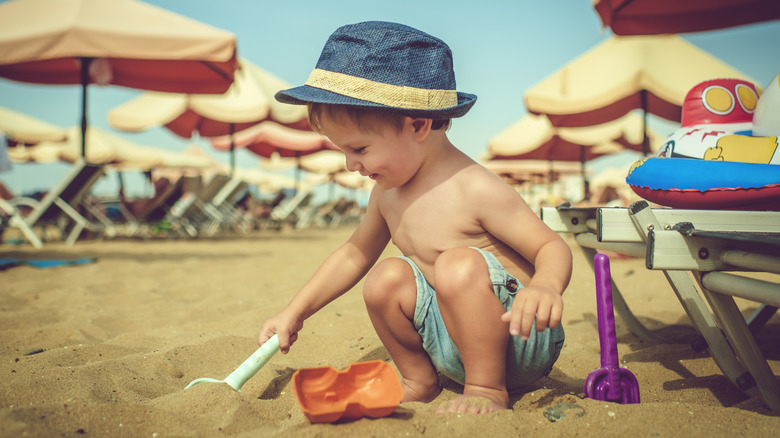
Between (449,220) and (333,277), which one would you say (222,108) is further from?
(449,220)

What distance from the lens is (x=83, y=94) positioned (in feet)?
17.7

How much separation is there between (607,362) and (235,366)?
3.60 ft

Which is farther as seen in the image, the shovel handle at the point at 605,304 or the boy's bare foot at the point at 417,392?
the boy's bare foot at the point at 417,392

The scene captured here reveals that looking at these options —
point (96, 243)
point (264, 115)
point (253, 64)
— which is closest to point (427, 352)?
point (96, 243)

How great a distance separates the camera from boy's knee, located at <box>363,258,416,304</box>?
1.25 m

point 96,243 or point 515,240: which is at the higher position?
point 515,240

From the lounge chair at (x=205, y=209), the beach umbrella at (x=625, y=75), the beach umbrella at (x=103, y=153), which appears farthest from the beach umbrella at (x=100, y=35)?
the beach umbrella at (x=103, y=153)

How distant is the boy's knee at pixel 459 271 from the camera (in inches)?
44.2

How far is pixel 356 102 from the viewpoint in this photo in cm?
117

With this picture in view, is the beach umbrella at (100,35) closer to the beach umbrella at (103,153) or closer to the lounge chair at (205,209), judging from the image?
the lounge chair at (205,209)

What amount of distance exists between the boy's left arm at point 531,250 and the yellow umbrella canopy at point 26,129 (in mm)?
12541

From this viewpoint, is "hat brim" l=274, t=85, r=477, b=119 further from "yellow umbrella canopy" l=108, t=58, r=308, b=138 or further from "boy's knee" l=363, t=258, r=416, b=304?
"yellow umbrella canopy" l=108, t=58, r=308, b=138

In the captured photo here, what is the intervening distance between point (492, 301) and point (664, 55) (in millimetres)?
5382

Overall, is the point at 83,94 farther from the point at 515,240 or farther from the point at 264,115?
the point at 515,240
